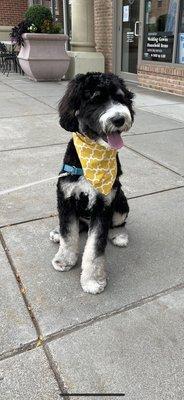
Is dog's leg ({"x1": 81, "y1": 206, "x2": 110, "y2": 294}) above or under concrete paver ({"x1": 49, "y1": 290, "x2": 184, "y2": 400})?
above

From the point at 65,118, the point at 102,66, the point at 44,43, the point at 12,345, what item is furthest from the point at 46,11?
the point at 12,345

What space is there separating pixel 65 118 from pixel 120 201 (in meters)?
0.84

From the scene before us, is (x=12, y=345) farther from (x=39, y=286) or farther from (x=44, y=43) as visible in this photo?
(x=44, y=43)

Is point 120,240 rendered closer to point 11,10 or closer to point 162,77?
point 162,77

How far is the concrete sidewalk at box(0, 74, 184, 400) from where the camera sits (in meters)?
1.91

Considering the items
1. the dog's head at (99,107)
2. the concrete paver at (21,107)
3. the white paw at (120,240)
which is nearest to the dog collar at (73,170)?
the dog's head at (99,107)

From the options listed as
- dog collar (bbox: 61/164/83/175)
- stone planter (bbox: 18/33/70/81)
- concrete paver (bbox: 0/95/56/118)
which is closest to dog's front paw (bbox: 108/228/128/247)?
dog collar (bbox: 61/164/83/175)

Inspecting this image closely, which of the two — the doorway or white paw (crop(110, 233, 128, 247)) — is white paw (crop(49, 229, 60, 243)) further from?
the doorway

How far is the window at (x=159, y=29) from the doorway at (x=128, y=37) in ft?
0.98

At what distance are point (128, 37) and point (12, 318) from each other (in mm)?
9481

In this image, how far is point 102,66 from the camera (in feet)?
35.8

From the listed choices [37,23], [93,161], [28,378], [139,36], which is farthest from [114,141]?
[37,23]

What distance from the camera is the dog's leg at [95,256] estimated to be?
2422mm

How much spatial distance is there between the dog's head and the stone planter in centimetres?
872
